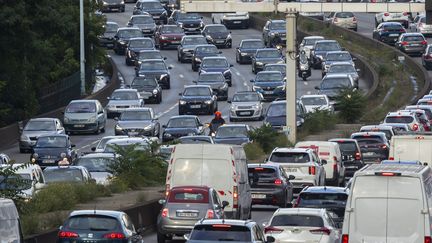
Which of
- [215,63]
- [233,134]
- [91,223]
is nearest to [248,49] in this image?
[215,63]

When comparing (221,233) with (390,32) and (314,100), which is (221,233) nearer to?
(314,100)

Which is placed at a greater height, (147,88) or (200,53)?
(147,88)

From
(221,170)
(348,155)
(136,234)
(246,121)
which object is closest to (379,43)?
(246,121)

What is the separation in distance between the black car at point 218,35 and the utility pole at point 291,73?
41785 millimetres

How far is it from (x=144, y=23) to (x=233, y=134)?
158 feet

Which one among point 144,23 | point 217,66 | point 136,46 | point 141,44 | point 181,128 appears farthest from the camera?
point 144,23

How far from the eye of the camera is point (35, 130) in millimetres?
61344

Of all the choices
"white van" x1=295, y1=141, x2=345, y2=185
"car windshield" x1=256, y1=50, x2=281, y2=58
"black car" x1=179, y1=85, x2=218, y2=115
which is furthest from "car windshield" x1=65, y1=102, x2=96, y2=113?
"car windshield" x1=256, y1=50, x2=281, y2=58

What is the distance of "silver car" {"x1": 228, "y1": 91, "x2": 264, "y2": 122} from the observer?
6962 centimetres

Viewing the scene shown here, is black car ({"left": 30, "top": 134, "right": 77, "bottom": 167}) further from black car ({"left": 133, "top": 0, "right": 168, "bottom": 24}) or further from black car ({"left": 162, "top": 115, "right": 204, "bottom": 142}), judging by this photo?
black car ({"left": 133, "top": 0, "right": 168, "bottom": 24})

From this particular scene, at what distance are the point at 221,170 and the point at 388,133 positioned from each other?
775 inches

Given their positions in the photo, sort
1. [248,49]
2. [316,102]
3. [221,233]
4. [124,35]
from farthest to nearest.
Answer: [124,35] → [248,49] → [316,102] → [221,233]

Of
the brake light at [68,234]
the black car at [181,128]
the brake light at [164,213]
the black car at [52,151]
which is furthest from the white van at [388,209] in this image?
the black car at [181,128]

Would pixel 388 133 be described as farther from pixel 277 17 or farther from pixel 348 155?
pixel 277 17
